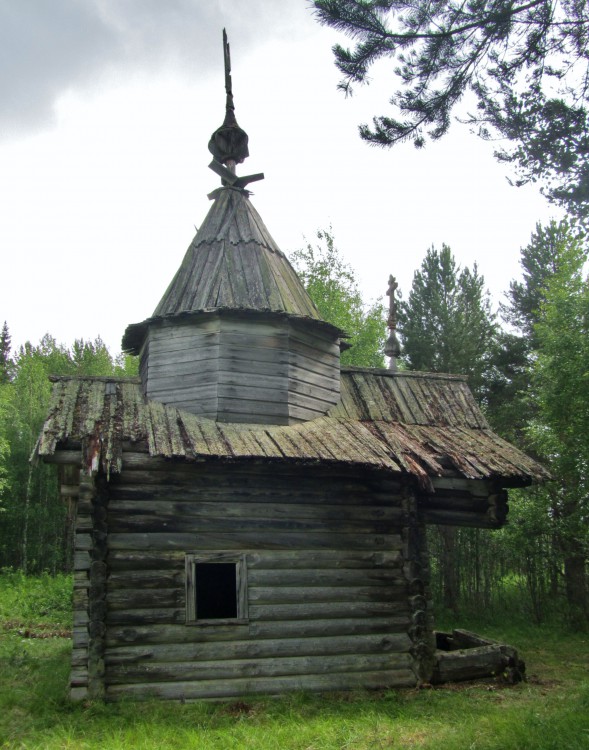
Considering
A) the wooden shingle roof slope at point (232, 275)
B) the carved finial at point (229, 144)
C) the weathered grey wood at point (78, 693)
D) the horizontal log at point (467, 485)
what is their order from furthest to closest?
1. the carved finial at point (229, 144)
2. the wooden shingle roof slope at point (232, 275)
3. the horizontal log at point (467, 485)
4. the weathered grey wood at point (78, 693)

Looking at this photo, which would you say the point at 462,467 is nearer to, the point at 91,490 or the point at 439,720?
the point at 439,720

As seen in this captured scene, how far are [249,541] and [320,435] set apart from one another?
6.83 feet

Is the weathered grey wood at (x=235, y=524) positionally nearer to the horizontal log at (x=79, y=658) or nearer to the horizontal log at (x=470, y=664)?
the horizontal log at (x=79, y=658)

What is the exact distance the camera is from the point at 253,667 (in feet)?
31.8

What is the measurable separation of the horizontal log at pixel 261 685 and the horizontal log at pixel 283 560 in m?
1.53

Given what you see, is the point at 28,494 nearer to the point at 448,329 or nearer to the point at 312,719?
the point at 448,329

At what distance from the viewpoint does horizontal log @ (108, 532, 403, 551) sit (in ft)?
31.7

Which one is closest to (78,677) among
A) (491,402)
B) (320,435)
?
(320,435)

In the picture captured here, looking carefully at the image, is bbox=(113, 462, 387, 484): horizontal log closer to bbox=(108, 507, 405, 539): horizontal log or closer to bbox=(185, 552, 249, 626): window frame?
bbox=(108, 507, 405, 539): horizontal log

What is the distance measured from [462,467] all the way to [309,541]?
2732 mm

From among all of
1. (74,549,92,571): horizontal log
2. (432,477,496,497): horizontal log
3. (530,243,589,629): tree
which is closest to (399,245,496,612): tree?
(530,243,589,629): tree

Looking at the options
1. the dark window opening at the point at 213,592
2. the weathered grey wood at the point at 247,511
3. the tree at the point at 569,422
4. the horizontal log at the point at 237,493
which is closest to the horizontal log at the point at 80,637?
the weathered grey wood at the point at 247,511

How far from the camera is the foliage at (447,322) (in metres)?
26.4

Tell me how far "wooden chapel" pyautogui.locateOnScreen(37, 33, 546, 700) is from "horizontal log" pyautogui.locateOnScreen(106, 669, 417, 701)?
0.07 ft
